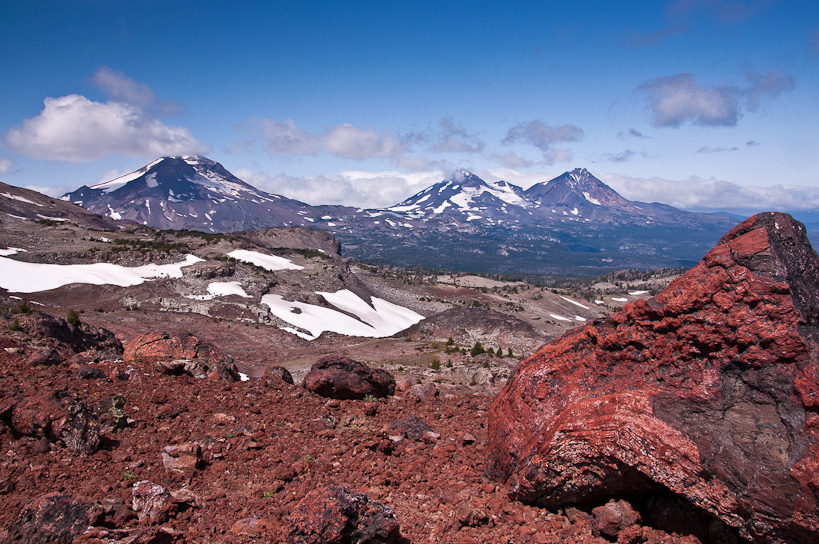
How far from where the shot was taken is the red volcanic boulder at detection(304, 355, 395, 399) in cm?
1062

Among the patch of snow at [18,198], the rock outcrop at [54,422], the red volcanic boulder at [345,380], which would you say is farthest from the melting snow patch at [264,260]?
the patch of snow at [18,198]

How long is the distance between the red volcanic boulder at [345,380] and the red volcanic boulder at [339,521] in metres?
5.51

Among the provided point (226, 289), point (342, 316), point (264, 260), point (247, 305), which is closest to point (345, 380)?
point (247, 305)

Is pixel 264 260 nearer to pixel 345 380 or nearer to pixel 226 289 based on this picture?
pixel 226 289

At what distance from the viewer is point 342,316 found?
43812 millimetres

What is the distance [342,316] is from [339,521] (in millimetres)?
39460

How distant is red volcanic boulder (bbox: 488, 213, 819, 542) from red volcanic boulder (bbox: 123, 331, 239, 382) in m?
7.95

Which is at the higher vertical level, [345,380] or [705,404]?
[705,404]

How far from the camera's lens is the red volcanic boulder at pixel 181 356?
11.2m

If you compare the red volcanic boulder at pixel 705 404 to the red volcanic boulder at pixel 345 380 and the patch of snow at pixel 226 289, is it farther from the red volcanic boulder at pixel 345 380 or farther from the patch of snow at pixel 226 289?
the patch of snow at pixel 226 289

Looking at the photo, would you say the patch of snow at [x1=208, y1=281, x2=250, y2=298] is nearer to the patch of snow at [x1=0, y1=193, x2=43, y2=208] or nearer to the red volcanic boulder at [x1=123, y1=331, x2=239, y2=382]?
the red volcanic boulder at [x1=123, y1=331, x2=239, y2=382]

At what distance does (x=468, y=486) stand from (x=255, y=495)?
9.68ft

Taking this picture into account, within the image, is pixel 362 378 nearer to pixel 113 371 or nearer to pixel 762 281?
pixel 113 371

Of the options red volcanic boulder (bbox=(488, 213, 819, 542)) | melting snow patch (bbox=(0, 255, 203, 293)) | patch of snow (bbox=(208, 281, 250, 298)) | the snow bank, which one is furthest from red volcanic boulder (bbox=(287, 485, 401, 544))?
melting snow patch (bbox=(0, 255, 203, 293))
